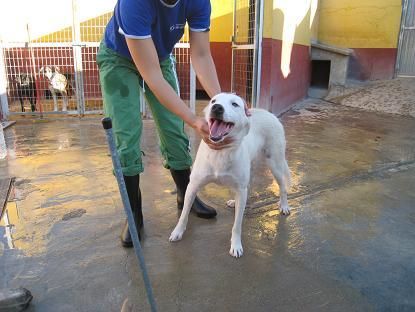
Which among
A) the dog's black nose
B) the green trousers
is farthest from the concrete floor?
the dog's black nose

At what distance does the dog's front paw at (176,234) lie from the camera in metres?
2.41

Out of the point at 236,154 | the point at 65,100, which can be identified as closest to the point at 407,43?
the point at 65,100

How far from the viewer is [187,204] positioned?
2400mm

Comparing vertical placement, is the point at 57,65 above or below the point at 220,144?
above

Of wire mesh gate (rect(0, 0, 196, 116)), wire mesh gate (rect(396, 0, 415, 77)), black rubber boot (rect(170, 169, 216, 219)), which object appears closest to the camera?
black rubber boot (rect(170, 169, 216, 219))

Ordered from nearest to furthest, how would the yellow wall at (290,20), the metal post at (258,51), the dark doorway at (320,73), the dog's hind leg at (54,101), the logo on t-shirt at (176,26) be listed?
the logo on t-shirt at (176,26), the metal post at (258,51), the yellow wall at (290,20), the dog's hind leg at (54,101), the dark doorway at (320,73)

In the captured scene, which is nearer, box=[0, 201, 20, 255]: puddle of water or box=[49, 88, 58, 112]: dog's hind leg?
box=[0, 201, 20, 255]: puddle of water

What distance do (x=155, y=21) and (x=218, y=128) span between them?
25.9 inches

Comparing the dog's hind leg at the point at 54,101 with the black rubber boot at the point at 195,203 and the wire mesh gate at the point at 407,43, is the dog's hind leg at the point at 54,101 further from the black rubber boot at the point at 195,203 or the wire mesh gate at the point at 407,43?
the wire mesh gate at the point at 407,43

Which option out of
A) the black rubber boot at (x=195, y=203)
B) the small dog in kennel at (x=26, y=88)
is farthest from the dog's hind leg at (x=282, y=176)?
the small dog in kennel at (x=26, y=88)

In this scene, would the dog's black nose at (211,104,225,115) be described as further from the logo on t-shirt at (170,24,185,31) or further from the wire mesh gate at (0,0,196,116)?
the wire mesh gate at (0,0,196,116)

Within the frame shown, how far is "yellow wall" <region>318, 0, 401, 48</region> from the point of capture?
28.5 feet

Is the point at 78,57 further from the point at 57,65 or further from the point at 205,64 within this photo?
the point at 205,64

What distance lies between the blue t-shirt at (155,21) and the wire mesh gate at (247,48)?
12.5 ft
